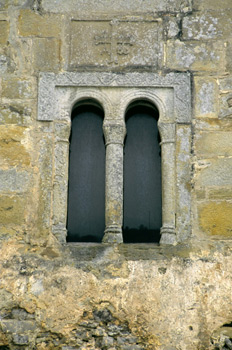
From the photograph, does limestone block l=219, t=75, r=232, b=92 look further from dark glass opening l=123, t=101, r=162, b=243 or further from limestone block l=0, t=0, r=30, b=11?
limestone block l=0, t=0, r=30, b=11

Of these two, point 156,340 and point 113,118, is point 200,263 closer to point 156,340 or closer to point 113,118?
point 156,340

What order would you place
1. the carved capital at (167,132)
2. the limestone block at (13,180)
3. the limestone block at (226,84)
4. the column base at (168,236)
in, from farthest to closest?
the limestone block at (226,84) → the carved capital at (167,132) → the limestone block at (13,180) → the column base at (168,236)

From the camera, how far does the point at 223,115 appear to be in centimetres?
585

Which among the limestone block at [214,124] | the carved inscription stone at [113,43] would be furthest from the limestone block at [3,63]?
the limestone block at [214,124]

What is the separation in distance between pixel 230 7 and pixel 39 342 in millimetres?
3701

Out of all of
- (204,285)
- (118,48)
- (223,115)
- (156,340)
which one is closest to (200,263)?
(204,285)

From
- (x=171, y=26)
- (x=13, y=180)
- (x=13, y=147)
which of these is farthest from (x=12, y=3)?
(x=13, y=180)

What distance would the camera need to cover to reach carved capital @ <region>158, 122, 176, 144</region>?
228 inches

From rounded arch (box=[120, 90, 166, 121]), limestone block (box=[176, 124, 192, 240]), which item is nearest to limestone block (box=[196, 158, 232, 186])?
limestone block (box=[176, 124, 192, 240])

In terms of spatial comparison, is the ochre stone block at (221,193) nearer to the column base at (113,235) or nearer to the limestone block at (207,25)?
the column base at (113,235)

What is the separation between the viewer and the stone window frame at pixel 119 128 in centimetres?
564

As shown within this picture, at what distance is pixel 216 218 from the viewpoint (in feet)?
18.5

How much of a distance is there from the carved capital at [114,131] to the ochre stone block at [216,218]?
101 centimetres

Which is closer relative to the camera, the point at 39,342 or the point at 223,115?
the point at 39,342
